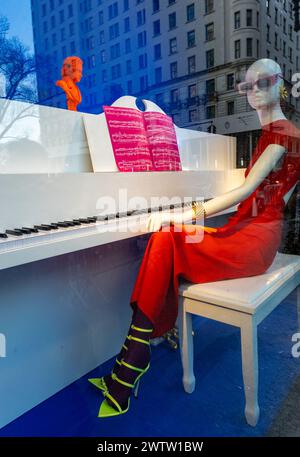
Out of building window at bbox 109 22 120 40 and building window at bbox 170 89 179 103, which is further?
building window at bbox 170 89 179 103

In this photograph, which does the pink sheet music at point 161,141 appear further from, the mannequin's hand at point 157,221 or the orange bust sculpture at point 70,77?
the mannequin's hand at point 157,221

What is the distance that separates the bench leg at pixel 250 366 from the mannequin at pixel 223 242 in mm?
223

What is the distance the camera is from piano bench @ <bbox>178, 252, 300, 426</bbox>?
1.08 meters

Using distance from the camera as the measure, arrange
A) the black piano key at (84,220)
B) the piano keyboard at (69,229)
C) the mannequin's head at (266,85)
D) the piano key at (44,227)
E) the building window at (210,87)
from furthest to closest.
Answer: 1. the building window at (210,87)
2. the mannequin's head at (266,85)
3. the black piano key at (84,220)
4. the piano key at (44,227)
5. the piano keyboard at (69,229)

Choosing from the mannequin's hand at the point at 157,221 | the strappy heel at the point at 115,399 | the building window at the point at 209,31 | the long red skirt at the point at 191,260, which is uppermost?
the building window at the point at 209,31

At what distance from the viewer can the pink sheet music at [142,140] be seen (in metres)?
1.48

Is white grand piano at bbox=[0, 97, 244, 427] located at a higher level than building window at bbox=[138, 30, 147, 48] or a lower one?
lower

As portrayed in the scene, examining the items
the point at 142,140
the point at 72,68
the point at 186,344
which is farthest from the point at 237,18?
the point at 186,344

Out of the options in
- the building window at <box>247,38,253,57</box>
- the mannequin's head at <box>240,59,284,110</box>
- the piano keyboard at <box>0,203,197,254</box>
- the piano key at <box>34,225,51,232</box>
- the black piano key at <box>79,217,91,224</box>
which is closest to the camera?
the piano keyboard at <box>0,203,197,254</box>

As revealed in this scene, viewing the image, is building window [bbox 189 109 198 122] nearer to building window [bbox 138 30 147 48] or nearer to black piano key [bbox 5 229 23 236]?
building window [bbox 138 30 147 48]

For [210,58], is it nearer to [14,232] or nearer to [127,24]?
[127,24]

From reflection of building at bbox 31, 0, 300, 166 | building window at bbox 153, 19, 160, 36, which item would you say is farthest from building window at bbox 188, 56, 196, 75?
building window at bbox 153, 19, 160, 36

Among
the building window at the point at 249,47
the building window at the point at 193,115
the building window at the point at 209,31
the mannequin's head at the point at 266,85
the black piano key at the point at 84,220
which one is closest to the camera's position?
the black piano key at the point at 84,220

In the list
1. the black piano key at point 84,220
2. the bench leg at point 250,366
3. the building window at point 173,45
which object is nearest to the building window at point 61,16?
the building window at point 173,45
